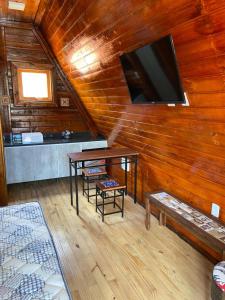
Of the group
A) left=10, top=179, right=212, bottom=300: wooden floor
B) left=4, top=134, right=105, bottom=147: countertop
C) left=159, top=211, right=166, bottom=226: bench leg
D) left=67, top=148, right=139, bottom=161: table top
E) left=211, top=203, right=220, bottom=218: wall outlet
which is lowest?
left=10, top=179, right=212, bottom=300: wooden floor

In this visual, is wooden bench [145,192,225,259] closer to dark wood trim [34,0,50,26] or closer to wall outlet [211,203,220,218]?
wall outlet [211,203,220,218]

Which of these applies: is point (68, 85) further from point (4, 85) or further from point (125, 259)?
point (125, 259)

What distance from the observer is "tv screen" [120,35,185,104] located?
5.62 ft

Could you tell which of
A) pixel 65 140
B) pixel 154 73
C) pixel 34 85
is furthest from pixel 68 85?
pixel 154 73

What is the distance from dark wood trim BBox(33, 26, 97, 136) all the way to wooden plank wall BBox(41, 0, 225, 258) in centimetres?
23

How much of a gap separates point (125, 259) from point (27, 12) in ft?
10.6

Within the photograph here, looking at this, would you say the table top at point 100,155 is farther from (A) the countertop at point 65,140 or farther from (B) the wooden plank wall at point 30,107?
(B) the wooden plank wall at point 30,107

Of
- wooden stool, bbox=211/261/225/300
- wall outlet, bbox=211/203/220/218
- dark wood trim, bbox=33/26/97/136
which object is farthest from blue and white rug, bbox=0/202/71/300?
dark wood trim, bbox=33/26/97/136

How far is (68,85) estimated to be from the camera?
407 cm

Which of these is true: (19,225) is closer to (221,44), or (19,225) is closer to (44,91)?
(221,44)

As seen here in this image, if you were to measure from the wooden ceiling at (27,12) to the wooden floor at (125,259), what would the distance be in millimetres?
2558

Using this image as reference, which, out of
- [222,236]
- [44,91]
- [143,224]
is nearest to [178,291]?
[222,236]

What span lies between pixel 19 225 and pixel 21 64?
2.75 metres

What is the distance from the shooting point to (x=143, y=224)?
9.16 ft
